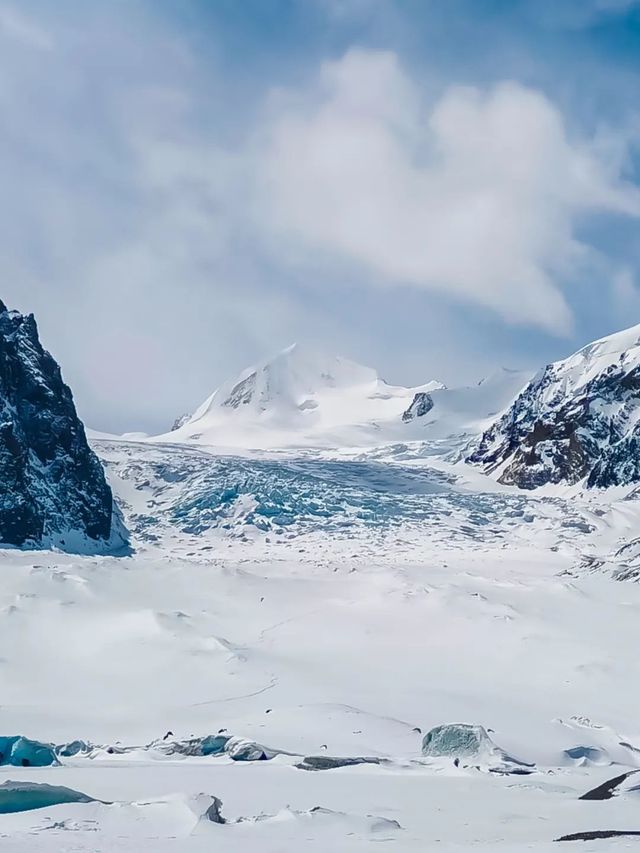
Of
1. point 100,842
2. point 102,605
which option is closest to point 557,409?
point 102,605

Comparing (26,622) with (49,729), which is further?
(26,622)

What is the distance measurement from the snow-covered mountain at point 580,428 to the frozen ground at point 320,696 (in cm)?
5346

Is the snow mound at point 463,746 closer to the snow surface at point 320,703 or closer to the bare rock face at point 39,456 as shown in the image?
the snow surface at point 320,703

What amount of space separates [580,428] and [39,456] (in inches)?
2770

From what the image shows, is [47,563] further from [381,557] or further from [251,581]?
[381,557]

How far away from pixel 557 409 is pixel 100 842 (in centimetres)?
12291

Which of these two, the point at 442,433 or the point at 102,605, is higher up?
the point at 442,433

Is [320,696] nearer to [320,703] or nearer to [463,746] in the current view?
[320,703]

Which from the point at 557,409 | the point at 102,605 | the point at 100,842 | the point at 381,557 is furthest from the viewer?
the point at 557,409

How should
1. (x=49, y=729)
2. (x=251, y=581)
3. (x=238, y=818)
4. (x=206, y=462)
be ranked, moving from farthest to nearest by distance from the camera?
(x=206, y=462), (x=251, y=581), (x=49, y=729), (x=238, y=818)

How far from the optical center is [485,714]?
20.2m

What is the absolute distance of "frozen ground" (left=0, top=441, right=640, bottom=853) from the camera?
9.11 meters

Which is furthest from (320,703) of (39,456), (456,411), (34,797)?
(456,411)

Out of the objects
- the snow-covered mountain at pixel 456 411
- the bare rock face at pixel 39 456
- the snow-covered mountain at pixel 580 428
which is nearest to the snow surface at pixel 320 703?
the bare rock face at pixel 39 456
